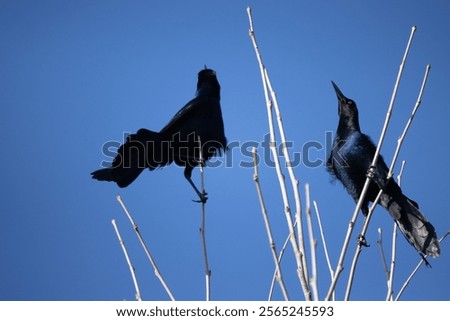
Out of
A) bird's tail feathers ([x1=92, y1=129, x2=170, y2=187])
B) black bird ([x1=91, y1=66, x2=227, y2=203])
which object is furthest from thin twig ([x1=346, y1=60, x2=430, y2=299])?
bird's tail feathers ([x1=92, y1=129, x2=170, y2=187])

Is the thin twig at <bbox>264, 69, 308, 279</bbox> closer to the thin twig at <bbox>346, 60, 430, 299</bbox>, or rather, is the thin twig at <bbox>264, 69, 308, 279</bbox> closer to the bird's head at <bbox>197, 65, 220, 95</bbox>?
the thin twig at <bbox>346, 60, 430, 299</bbox>

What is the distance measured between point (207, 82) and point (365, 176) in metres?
2.17

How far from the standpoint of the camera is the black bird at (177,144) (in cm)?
530

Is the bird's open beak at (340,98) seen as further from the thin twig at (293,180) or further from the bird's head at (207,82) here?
the thin twig at (293,180)

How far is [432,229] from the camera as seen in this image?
5.42 metres

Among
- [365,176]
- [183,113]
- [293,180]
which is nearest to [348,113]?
[365,176]

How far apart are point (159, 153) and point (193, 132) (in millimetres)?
400

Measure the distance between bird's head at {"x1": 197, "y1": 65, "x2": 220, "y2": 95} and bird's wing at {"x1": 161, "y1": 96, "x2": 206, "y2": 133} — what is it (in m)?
0.55

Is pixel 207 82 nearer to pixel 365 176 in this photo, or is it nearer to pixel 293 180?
pixel 365 176

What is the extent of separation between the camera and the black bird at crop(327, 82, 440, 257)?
5.38 meters

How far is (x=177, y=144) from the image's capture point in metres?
5.90

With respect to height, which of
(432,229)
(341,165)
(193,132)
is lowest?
(432,229)

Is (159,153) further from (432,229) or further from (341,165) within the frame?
(432,229)
